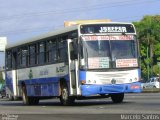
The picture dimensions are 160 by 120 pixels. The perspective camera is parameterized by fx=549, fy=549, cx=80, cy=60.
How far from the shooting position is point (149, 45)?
10538 centimetres

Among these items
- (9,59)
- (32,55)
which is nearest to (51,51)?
(32,55)

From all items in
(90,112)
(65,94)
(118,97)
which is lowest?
(90,112)

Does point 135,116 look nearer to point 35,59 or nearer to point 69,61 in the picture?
point 69,61

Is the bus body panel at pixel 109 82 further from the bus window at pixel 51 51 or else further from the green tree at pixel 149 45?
the green tree at pixel 149 45

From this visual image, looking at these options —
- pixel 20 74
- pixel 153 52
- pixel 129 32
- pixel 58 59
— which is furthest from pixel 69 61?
pixel 153 52

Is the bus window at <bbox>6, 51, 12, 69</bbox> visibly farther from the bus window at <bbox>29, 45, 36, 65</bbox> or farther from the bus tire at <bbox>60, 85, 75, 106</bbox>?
the bus tire at <bbox>60, 85, 75, 106</bbox>

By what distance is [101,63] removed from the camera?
2305 cm

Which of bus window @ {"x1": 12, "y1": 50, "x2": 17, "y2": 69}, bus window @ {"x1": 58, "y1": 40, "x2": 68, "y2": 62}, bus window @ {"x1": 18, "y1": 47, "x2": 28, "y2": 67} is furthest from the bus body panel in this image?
bus window @ {"x1": 12, "y1": 50, "x2": 17, "y2": 69}

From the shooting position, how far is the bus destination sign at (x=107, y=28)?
23.6 metres

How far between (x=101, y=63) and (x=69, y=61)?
1.55 metres

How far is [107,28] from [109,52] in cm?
133

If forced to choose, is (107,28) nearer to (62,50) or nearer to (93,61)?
(93,61)

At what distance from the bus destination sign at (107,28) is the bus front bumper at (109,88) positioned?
7.74 feet

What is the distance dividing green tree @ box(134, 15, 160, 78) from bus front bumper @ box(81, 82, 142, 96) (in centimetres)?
7963
